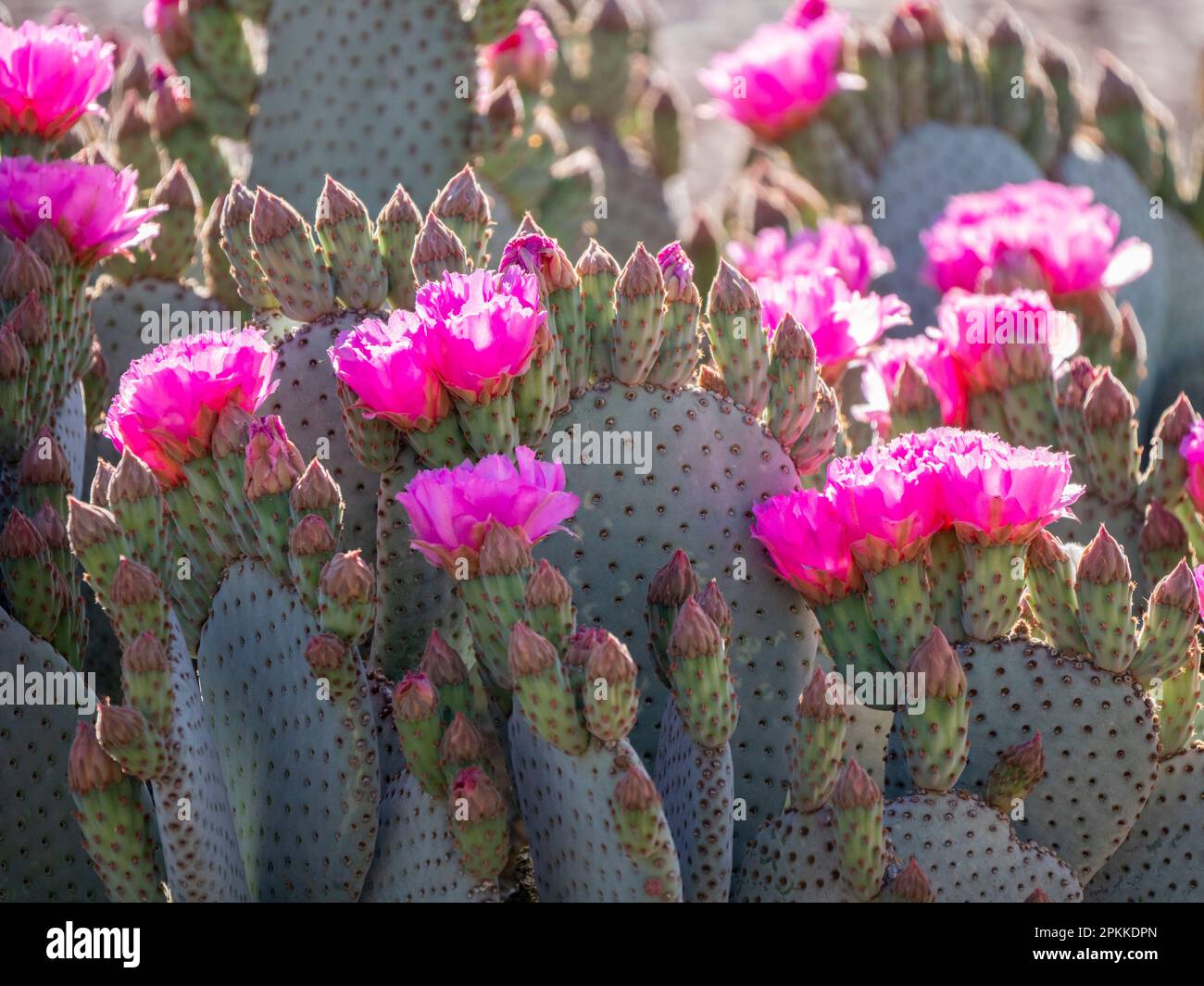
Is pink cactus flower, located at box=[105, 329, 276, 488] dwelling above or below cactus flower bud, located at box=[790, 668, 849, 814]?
above

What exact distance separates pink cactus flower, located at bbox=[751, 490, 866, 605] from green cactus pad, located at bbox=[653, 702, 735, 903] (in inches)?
10.0

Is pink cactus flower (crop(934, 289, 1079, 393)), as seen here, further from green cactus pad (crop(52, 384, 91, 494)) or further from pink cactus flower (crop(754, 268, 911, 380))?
green cactus pad (crop(52, 384, 91, 494))

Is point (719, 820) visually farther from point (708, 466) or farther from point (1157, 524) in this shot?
point (1157, 524)

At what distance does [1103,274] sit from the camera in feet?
10.4

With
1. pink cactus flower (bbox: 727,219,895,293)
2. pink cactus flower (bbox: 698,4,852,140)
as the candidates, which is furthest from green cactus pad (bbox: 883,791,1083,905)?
pink cactus flower (bbox: 698,4,852,140)

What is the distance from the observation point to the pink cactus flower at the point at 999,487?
2020 millimetres

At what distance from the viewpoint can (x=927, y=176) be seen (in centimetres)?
427

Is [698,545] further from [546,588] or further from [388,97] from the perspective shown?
[388,97]

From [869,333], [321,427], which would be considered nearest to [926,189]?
[869,333]

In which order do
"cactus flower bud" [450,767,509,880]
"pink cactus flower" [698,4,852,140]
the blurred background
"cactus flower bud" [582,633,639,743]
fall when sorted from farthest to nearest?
the blurred background, "pink cactus flower" [698,4,852,140], "cactus flower bud" [450,767,509,880], "cactus flower bud" [582,633,639,743]

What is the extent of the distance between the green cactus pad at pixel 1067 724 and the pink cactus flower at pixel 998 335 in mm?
640

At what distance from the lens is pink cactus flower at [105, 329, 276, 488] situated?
1993mm

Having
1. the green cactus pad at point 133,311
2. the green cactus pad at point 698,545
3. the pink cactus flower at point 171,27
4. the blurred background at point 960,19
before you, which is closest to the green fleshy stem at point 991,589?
the green cactus pad at point 698,545

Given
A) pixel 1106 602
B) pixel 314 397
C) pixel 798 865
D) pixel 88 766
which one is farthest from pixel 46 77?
pixel 1106 602
